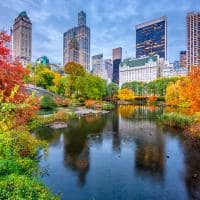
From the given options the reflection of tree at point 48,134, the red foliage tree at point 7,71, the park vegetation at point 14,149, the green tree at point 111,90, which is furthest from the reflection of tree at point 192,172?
the green tree at point 111,90

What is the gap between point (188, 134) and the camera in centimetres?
2381

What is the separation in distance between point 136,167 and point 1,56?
1120 centimetres

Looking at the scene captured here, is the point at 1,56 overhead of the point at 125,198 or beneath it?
overhead

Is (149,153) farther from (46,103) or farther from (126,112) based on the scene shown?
(126,112)

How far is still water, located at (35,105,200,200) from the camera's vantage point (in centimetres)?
1138

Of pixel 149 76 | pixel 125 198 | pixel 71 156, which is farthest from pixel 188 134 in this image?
pixel 149 76

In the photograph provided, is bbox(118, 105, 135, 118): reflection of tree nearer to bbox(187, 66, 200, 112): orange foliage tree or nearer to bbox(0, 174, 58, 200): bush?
bbox(187, 66, 200, 112): orange foliage tree

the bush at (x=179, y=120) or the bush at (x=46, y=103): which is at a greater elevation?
the bush at (x=46, y=103)

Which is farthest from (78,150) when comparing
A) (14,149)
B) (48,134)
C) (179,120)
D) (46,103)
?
(46,103)

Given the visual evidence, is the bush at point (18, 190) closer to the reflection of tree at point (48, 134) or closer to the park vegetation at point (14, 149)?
the park vegetation at point (14, 149)

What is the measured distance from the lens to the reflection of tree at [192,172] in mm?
11344

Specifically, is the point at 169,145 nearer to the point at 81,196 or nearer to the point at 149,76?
the point at 81,196

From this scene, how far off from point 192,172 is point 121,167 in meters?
4.44

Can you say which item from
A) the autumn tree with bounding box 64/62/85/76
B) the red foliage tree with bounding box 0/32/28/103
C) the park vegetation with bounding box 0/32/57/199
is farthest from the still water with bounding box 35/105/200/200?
the autumn tree with bounding box 64/62/85/76
